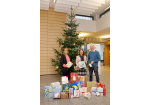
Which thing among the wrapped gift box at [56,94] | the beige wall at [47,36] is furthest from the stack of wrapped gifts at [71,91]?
the beige wall at [47,36]

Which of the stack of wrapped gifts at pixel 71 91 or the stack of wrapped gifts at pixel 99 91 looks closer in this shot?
the stack of wrapped gifts at pixel 71 91

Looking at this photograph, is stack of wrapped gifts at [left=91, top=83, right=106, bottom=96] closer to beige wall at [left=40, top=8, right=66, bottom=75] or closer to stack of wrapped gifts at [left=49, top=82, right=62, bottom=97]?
stack of wrapped gifts at [left=49, top=82, right=62, bottom=97]

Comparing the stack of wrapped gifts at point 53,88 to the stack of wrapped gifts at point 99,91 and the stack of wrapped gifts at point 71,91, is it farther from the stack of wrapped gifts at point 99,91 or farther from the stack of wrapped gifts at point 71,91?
the stack of wrapped gifts at point 99,91

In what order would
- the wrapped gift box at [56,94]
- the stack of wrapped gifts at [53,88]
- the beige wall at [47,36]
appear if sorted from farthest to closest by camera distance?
the beige wall at [47,36]
the stack of wrapped gifts at [53,88]
the wrapped gift box at [56,94]

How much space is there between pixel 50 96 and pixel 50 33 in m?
4.23

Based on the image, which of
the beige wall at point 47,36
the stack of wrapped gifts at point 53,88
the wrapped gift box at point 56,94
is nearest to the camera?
the wrapped gift box at point 56,94

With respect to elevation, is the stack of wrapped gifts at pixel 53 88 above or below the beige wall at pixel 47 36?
below

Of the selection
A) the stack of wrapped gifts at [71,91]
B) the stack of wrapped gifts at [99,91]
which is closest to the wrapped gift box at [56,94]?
Answer: the stack of wrapped gifts at [71,91]

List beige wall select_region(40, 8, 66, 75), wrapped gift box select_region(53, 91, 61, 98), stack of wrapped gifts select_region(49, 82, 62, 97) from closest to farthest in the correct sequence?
wrapped gift box select_region(53, 91, 61, 98), stack of wrapped gifts select_region(49, 82, 62, 97), beige wall select_region(40, 8, 66, 75)

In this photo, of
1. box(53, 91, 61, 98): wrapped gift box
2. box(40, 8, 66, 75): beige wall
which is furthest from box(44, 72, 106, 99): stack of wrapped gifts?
box(40, 8, 66, 75): beige wall
